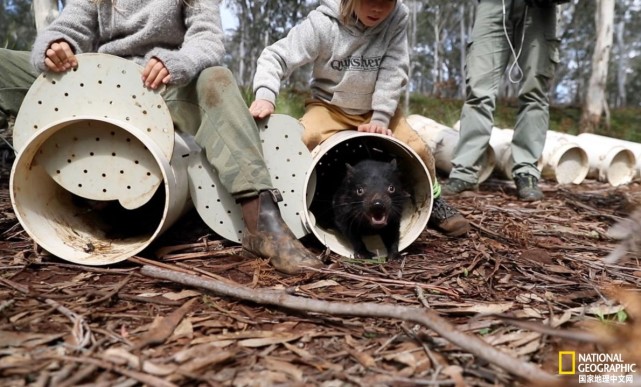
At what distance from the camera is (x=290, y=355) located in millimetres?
1394

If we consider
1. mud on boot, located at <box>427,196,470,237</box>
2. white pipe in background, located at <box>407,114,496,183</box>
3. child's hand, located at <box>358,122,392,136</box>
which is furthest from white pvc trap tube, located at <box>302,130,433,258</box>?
white pipe in background, located at <box>407,114,496,183</box>

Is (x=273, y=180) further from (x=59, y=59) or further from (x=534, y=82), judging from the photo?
(x=534, y=82)

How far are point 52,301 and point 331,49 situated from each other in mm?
1960

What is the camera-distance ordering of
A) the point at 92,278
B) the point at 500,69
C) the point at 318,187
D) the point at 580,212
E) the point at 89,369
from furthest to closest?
1. the point at 500,69
2. the point at 580,212
3. the point at 318,187
4. the point at 92,278
5. the point at 89,369

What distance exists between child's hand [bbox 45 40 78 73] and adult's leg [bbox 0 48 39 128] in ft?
2.40

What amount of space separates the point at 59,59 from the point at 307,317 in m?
Answer: 1.54

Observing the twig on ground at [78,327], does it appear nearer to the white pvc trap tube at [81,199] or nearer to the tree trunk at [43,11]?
the white pvc trap tube at [81,199]

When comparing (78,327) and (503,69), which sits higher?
(503,69)

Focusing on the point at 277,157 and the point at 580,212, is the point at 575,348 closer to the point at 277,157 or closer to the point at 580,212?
the point at 277,157

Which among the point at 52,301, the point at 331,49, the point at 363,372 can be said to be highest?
the point at 331,49

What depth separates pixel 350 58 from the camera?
2.79 m

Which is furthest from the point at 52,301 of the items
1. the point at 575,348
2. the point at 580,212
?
the point at 580,212

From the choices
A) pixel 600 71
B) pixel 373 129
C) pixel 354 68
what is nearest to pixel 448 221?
pixel 373 129

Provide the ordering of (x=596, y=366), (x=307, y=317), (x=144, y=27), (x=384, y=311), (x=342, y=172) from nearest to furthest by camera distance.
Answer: (x=596, y=366) → (x=384, y=311) → (x=307, y=317) → (x=144, y=27) → (x=342, y=172)
